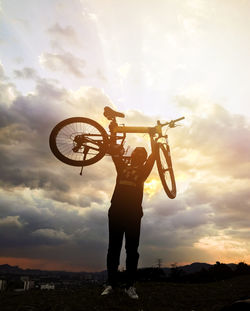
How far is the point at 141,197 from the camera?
809 centimetres

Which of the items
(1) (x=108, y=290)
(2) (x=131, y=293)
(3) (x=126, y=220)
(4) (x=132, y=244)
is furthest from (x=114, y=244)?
(2) (x=131, y=293)

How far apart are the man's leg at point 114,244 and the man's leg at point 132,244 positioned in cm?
20

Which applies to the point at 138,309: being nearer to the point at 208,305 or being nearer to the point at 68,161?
the point at 208,305

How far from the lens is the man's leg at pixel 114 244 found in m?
7.57

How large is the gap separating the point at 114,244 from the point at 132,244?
0.51 metres

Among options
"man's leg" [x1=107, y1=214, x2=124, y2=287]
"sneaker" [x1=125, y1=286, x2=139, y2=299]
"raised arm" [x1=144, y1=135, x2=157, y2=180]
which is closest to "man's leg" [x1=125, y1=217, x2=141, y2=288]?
"man's leg" [x1=107, y1=214, x2=124, y2=287]

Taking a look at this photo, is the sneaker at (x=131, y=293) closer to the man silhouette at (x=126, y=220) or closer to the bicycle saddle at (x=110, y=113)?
the man silhouette at (x=126, y=220)

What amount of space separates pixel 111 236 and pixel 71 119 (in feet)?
13.1

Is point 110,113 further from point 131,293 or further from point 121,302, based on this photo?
point 121,302

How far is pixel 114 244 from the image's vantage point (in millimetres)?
7668

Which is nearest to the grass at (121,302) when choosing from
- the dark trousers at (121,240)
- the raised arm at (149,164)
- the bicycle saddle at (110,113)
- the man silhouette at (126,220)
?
the man silhouette at (126,220)

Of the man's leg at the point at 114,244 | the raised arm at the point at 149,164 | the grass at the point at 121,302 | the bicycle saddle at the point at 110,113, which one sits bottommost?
the grass at the point at 121,302

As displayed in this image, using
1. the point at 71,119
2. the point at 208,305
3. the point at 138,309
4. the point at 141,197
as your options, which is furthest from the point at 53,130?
the point at 208,305

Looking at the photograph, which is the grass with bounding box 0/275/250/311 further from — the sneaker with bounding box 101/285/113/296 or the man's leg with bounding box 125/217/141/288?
the man's leg with bounding box 125/217/141/288
